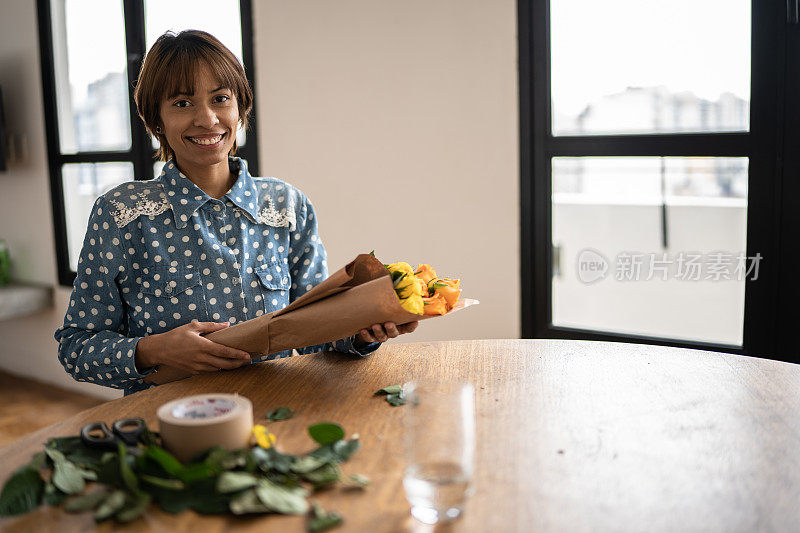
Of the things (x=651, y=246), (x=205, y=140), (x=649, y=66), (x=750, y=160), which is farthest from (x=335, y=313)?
(x=651, y=246)

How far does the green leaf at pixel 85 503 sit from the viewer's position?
84cm

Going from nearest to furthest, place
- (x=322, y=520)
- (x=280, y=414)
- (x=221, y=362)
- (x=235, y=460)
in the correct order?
(x=322, y=520) → (x=235, y=460) → (x=280, y=414) → (x=221, y=362)

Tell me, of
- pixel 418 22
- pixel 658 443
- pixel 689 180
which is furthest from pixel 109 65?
pixel 658 443

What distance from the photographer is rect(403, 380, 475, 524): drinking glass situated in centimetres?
83

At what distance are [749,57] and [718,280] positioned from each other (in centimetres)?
66

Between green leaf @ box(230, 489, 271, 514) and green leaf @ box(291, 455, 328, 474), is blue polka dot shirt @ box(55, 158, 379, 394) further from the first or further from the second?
green leaf @ box(230, 489, 271, 514)

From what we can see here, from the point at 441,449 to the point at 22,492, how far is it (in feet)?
1.56

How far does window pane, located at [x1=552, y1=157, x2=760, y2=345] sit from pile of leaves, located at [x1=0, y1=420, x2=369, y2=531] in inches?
68.1

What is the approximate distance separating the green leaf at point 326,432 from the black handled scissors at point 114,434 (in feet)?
0.74

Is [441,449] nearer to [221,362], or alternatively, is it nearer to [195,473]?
[195,473]

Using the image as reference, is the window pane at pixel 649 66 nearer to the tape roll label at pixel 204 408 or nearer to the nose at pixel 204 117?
the nose at pixel 204 117

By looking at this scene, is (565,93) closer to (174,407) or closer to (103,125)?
(174,407)

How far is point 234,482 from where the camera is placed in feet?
2.82

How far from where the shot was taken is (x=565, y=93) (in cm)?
247
